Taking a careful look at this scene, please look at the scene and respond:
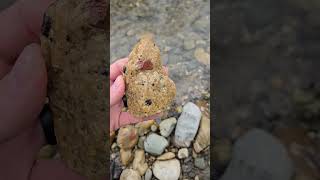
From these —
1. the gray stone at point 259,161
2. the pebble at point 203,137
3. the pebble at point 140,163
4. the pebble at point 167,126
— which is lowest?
the gray stone at point 259,161

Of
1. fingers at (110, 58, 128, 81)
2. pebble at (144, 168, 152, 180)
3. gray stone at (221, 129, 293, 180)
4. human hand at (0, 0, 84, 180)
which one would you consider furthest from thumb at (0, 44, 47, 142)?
gray stone at (221, 129, 293, 180)

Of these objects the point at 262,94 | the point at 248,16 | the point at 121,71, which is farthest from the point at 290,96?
the point at 121,71

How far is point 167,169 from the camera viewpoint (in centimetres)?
85

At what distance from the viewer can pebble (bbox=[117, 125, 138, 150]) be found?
2.78 feet

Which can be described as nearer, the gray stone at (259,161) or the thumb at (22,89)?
the thumb at (22,89)

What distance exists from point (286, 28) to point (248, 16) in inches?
3.1

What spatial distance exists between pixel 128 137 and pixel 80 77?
0.45 ft

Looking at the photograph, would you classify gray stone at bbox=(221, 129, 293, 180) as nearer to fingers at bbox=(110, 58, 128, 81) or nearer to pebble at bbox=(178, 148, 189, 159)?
pebble at bbox=(178, 148, 189, 159)

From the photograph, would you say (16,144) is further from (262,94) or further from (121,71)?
(262,94)

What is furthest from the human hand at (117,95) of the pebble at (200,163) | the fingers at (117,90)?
the pebble at (200,163)

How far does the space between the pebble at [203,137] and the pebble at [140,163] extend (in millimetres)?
91

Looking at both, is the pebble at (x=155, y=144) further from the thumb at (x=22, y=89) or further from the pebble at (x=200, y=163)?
the thumb at (x=22, y=89)

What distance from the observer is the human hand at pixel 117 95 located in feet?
2.67

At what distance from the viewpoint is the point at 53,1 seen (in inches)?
34.1
